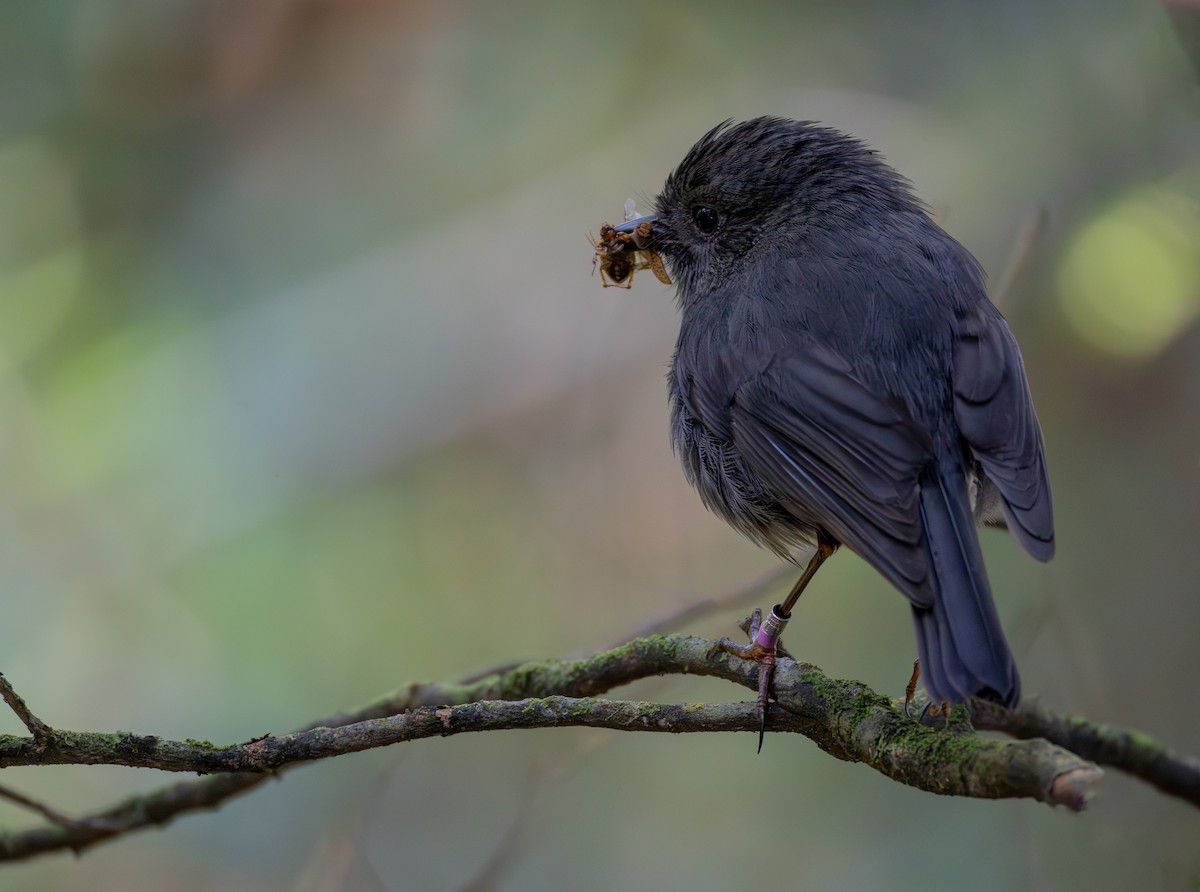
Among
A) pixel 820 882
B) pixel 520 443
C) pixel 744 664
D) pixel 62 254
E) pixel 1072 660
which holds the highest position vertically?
pixel 62 254

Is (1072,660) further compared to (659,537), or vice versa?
(659,537)

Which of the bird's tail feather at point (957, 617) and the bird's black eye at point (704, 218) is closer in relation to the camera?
the bird's tail feather at point (957, 617)

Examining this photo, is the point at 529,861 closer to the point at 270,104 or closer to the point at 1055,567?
the point at 1055,567

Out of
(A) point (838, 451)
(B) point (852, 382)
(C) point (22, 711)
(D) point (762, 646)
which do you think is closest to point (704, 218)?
(B) point (852, 382)

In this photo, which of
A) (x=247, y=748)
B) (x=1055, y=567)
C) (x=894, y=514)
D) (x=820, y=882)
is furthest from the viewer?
(x=1055, y=567)

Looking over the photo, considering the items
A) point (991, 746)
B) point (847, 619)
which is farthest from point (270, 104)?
point (991, 746)

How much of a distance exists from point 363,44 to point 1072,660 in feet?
15.6

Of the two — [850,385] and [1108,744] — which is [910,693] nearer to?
[1108,744]

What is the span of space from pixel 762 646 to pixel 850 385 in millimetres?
711

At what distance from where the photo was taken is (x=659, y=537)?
17.9 feet

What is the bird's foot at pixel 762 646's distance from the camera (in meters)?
2.72

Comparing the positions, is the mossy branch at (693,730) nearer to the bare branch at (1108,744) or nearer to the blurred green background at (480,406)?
the bare branch at (1108,744)

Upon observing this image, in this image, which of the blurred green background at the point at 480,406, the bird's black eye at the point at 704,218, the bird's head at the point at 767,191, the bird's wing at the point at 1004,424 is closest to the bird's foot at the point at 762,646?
the bird's wing at the point at 1004,424

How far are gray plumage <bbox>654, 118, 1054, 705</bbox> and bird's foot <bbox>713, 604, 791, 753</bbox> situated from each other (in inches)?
11.1
